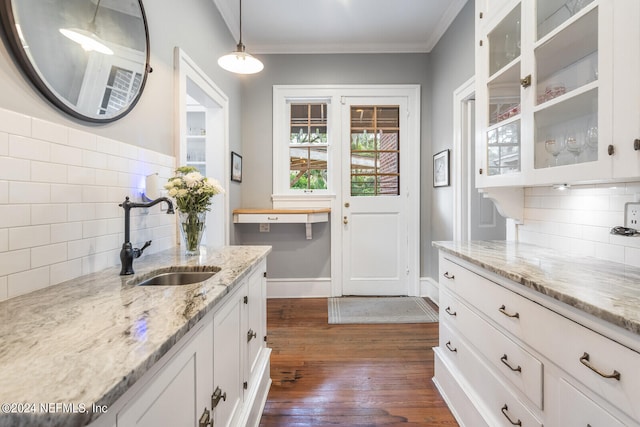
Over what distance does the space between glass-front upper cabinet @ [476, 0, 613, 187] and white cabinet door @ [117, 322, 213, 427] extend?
144 centimetres

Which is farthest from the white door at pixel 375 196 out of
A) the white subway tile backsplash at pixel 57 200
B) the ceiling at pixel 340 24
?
the white subway tile backsplash at pixel 57 200

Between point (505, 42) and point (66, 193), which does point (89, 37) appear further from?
point (505, 42)

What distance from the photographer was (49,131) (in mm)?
1022

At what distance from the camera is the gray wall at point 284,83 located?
3.37 meters

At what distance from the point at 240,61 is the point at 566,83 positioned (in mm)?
1804

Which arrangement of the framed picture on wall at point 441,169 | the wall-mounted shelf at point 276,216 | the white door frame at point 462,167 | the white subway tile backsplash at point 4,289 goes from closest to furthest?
1. the white subway tile backsplash at point 4,289
2. the white door frame at point 462,167
3. the framed picture on wall at point 441,169
4. the wall-mounted shelf at point 276,216

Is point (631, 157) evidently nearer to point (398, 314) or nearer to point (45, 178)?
point (45, 178)

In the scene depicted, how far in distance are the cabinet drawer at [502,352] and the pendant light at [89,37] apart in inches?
78.4

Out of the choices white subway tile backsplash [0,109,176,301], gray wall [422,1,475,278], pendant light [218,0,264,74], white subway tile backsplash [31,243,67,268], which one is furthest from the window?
white subway tile backsplash [31,243,67,268]

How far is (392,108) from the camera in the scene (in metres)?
3.42

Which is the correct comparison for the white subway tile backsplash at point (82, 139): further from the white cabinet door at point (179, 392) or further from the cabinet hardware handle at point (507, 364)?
the cabinet hardware handle at point (507, 364)

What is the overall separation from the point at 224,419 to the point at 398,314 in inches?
84.4

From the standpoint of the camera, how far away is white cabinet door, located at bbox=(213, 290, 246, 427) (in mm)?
1021

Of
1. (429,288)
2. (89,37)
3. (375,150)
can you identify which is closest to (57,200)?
(89,37)
